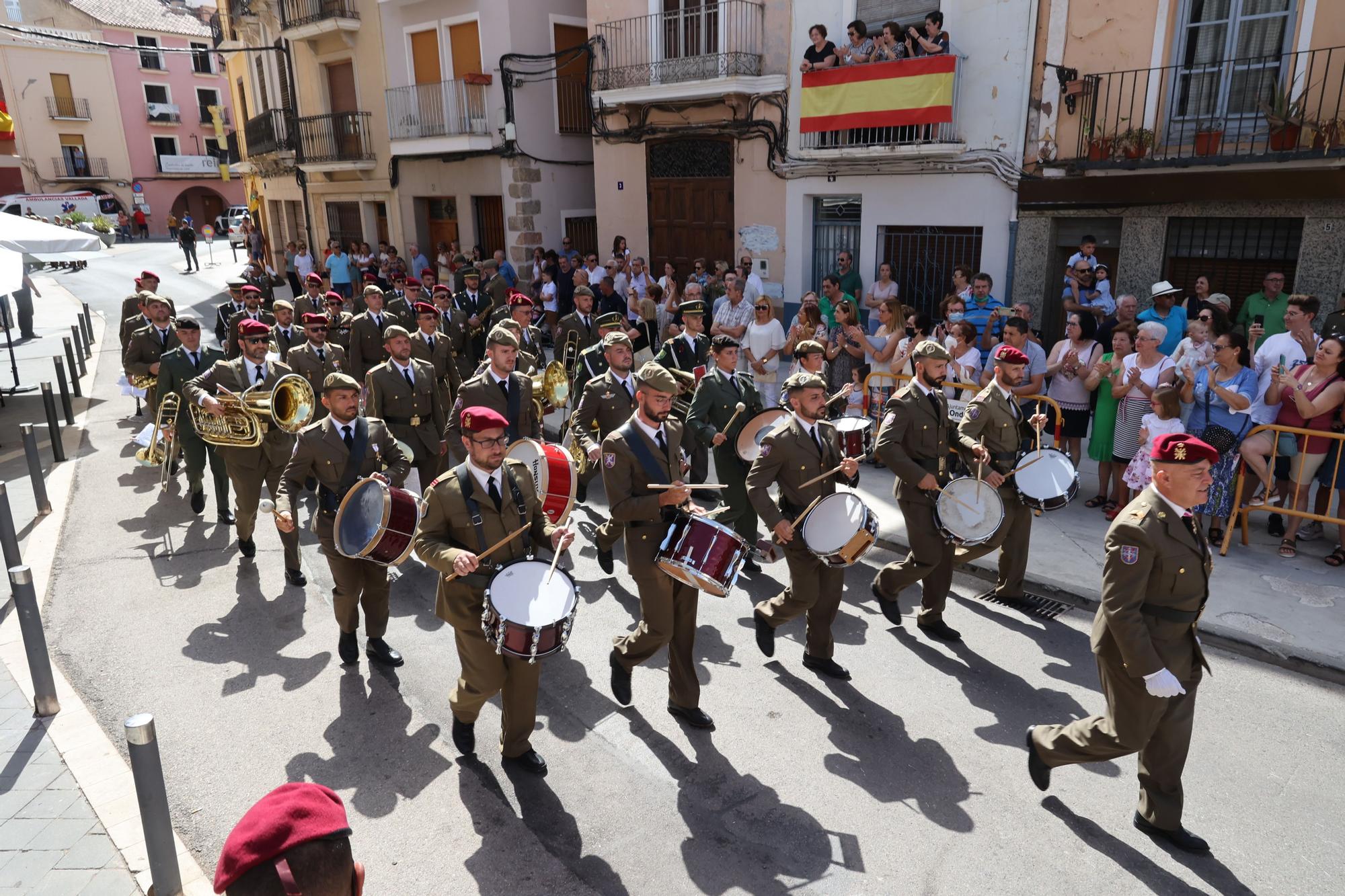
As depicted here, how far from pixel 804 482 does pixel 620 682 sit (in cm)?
170

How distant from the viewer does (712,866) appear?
4.44m

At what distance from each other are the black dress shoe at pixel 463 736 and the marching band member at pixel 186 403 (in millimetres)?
5250

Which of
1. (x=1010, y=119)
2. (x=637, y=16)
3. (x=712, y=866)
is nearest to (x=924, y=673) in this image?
(x=712, y=866)

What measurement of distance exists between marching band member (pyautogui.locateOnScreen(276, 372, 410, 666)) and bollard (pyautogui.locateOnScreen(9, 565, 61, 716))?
1463 millimetres

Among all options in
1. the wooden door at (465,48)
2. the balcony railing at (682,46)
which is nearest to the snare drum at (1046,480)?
the balcony railing at (682,46)

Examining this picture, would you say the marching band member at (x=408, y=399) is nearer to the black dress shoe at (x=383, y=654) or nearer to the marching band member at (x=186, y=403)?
the black dress shoe at (x=383, y=654)

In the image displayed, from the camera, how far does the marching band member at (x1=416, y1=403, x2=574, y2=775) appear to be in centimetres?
494

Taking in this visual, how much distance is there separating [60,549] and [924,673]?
25.9 ft

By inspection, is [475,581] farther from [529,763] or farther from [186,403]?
[186,403]

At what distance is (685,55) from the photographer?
16.5m

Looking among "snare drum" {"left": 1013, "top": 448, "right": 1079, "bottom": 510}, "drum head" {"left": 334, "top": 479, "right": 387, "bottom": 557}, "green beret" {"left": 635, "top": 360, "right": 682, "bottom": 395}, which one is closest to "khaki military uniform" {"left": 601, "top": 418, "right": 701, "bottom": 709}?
"green beret" {"left": 635, "top": 360, "right": 682, "bottom": 395}

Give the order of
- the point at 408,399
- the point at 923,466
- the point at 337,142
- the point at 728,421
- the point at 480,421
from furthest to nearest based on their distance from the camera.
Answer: the point at 337,142 → the point at 408,399 → the point at 728,421 → the point at 923,466 → the point at 480,421

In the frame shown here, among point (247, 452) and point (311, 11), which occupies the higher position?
point (311, 11)

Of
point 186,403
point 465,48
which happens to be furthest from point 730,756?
point 465,48
